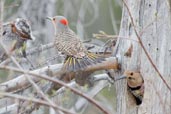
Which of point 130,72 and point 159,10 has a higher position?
point 159,10

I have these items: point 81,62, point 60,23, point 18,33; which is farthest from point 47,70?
point 60,23

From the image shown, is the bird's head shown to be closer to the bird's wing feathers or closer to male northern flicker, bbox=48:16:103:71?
male northern flicker, bbox=48:16:103:71

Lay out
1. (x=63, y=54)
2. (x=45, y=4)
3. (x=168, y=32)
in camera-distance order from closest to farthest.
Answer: (x=168, y=32) → (x=63, y=54) → (x=45, y=4)

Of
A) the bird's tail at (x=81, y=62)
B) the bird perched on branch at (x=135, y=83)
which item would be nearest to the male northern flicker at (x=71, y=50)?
the bird's tail at (x=81, y=62)

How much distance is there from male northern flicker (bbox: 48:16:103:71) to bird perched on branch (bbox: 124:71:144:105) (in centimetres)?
20

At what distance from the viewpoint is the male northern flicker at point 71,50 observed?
3977mm

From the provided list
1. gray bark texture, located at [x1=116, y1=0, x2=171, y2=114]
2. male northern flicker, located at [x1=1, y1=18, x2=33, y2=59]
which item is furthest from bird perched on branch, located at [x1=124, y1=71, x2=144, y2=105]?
male northern flicker, located at [x1=1, y1=18, x2=33, y2=59]

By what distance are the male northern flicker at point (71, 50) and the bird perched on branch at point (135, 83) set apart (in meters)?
0.20

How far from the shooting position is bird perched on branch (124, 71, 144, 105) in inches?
156

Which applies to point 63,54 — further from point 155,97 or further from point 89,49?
point 155,97

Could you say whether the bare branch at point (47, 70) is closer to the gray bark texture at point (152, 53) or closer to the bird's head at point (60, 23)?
the gray bark texture at point (152, 53)

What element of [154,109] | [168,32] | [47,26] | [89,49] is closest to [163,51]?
[168,32]

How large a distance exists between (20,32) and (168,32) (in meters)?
1.00

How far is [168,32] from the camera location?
154 inches
